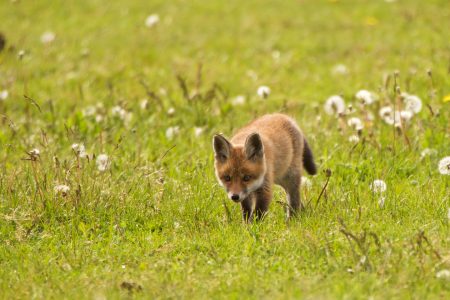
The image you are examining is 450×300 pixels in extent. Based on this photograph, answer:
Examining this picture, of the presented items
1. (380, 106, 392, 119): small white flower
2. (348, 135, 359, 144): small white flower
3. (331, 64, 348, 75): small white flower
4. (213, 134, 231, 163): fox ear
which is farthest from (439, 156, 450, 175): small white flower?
(331, 64, 348, 75): small white flower

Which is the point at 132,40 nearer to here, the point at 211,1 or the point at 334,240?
the point at 211,1

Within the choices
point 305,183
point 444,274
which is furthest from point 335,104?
point 444,274

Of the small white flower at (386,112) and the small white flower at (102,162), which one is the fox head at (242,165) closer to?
the small white flower at (102,162)

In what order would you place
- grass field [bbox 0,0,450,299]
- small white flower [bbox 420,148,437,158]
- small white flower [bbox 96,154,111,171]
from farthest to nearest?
small white flower [bbox 420,148,437,158] → small white flower [bbox 96,154,111,171] → grass field [bbox 0,0,450,299]

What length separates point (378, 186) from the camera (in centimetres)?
517

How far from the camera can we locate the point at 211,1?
1564 centimetres

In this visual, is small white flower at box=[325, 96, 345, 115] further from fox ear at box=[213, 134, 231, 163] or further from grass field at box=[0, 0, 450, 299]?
fox ear at box=[213, 134, 231, 163]

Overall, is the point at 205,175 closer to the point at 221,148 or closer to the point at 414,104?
the point at 221,148

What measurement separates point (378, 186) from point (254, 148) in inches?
51.3

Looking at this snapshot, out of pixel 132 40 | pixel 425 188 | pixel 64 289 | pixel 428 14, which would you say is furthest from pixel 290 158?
pixel 428 14

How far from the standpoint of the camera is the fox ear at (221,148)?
4883 millimetres

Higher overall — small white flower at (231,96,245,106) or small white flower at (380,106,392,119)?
small white flower at (380,106,392,119)

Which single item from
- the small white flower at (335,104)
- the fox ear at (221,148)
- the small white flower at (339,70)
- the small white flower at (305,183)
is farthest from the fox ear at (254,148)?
the small white flower at (339,70)

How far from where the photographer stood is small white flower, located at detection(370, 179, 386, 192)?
16.8 ft
